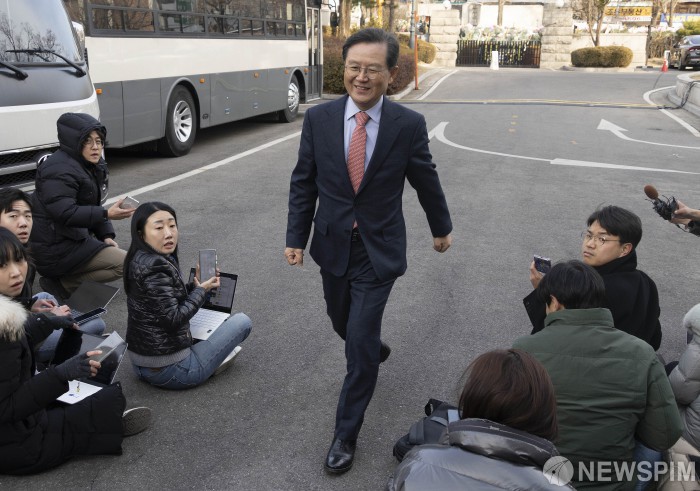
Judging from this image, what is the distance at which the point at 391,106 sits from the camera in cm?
361

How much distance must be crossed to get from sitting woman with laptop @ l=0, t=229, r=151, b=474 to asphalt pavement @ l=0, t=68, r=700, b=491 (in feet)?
0.39

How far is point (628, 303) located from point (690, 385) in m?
0.48

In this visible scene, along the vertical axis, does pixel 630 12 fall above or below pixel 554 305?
above

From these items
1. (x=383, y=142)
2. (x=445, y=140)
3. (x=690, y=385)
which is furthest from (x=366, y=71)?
(x=445, y=140)

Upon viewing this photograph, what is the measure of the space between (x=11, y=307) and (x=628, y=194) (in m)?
8.27

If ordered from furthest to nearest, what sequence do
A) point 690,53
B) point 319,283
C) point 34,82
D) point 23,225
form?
point 690,53, point 34,82, point 319,283, point 23,225

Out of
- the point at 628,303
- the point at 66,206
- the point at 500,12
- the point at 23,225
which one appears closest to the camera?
the point at 628,303

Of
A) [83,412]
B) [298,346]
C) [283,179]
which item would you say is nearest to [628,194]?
[283,179]

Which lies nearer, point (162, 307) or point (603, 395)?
point (603, 395)

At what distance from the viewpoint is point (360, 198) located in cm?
355

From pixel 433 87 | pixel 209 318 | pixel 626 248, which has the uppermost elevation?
pixel 626 248

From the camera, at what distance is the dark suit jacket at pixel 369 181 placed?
3533 millimetres

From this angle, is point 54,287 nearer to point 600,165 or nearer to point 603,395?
point 603,395

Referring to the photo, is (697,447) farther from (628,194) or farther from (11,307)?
(628,194)
